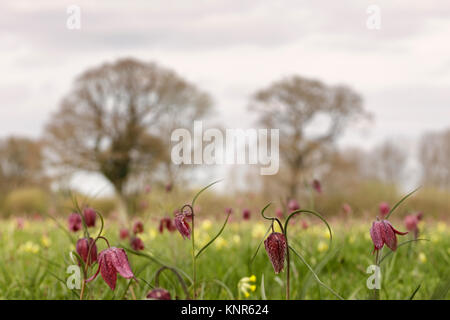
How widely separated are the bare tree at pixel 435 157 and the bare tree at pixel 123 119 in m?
12.6

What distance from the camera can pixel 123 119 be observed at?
72.6ft

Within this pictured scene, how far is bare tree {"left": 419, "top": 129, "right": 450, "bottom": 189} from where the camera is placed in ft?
83.8

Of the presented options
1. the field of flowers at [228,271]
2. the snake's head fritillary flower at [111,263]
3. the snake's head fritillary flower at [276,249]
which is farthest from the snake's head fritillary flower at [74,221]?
the snake's head fritillary flower at [276,249]

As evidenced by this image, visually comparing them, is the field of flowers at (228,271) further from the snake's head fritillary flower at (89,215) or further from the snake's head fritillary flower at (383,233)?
the snake's head fritillary flower at (383,233)

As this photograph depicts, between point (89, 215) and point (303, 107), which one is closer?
point (89, 215)

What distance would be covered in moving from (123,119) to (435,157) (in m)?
16.7

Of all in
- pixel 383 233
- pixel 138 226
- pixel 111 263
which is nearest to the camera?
pixel 111 263

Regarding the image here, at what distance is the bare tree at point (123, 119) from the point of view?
69.4ft

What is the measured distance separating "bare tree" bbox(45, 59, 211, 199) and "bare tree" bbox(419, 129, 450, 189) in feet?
41.2

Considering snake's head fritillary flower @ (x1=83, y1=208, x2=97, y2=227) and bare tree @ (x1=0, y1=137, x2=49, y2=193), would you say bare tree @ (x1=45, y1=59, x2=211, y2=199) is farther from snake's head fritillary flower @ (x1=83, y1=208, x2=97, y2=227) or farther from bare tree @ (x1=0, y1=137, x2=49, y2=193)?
snake's head fritillary flower @ (x1=83, y1=208, x2=97, y2=227)

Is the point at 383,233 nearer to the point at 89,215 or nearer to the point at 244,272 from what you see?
the point at 89,215

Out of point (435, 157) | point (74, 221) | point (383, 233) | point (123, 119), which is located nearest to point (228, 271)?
point (74, 221)

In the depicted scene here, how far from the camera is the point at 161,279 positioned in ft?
10.1
